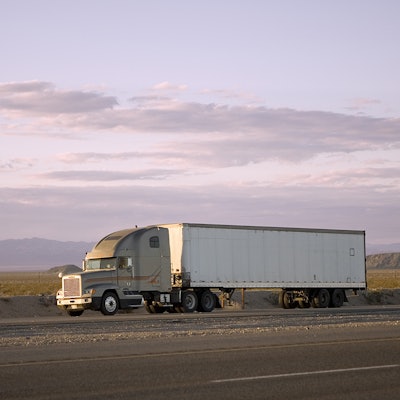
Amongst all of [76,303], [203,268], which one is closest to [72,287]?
[76,303]

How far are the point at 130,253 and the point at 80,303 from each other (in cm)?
325

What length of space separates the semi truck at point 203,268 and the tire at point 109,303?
42 millimetres

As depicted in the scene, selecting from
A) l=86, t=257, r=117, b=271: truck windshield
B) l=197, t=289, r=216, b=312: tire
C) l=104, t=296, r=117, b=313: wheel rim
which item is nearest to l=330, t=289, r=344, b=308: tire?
l=197, t=289, r=216, b=312: tire

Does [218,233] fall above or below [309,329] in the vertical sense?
above

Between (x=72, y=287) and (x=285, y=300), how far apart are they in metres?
12.3

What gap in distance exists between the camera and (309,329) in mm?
24469

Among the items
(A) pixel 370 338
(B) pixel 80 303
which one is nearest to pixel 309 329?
(A) pixel 370 338

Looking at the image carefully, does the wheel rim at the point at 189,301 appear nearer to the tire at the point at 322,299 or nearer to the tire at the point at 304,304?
the tire at the point at 304,304

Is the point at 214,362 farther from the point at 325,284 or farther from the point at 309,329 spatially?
the point at 325,284

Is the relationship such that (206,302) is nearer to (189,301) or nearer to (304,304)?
(189,301)

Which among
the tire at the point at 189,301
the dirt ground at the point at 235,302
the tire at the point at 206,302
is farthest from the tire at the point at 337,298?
the tire at the point at 189,301

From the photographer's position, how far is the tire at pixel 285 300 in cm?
4816

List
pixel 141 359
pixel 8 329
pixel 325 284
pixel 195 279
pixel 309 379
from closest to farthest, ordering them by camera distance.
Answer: pixel 309 379 < pixel 141 359 < pixel 8 329 < pixel 195 279 < pixel 325 284

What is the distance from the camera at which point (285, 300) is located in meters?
48.2
